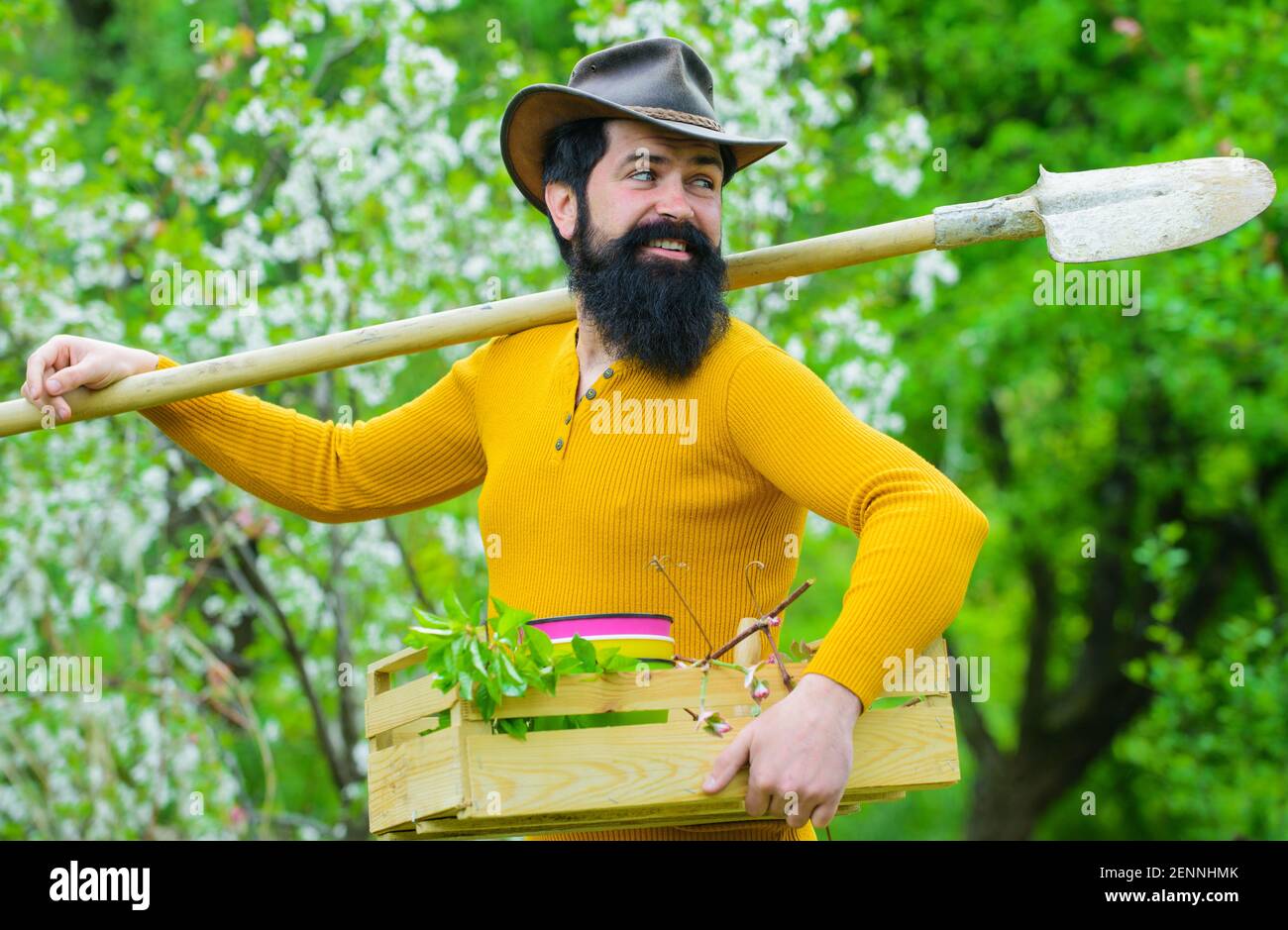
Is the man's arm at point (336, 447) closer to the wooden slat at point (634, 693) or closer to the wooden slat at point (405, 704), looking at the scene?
the wooden slat at point (405, 704)

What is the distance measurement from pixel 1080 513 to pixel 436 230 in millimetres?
5657

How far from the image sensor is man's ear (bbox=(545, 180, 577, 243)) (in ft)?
11.0

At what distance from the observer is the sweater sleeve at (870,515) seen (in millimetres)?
2592

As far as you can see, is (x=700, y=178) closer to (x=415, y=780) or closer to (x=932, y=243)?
(x=932, y=243)

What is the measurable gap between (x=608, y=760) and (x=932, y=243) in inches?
50.5

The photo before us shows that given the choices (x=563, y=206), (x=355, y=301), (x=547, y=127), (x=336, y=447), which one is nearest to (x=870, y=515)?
(x=563, y=206)

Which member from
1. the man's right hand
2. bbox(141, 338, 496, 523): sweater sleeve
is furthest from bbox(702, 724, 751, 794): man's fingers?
the man's right hand

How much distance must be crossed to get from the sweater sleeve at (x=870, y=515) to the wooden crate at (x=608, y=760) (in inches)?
3.5

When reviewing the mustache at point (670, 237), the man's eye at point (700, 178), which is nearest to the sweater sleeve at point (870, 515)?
the mustache at point (670, 237)

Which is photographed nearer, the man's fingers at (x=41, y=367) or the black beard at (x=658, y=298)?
the black beard at (x=658, y=298)

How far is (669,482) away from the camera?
2.98 meters

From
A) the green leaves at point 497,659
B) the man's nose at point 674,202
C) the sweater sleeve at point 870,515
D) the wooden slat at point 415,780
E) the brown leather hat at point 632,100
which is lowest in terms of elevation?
the wooden slat at point 415,780
